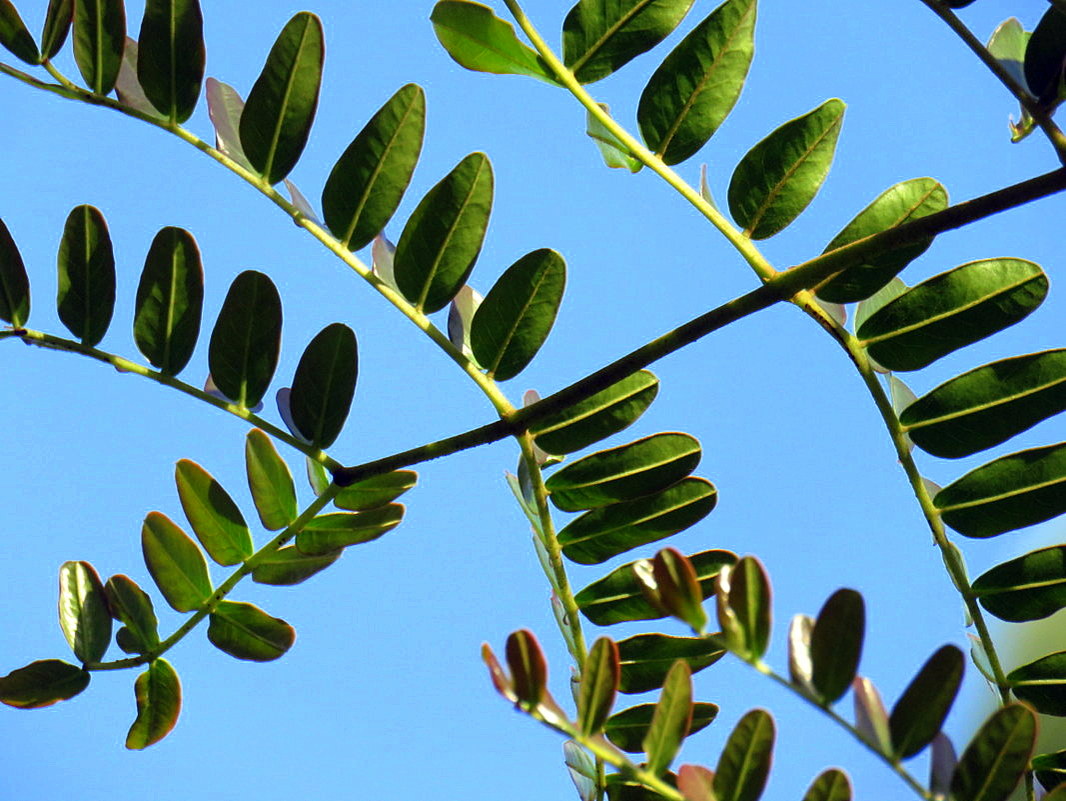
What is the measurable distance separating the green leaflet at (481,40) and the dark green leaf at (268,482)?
0.31m

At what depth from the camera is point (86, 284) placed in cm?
72

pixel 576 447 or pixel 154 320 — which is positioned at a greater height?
pixel 154 320

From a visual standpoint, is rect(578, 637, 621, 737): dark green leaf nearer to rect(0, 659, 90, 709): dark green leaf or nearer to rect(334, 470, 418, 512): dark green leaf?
rect(334, 470, 418, 512): dark green leaf

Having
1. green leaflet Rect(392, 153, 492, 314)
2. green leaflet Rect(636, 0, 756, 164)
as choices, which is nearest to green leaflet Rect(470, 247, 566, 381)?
green leaflet Rect(392, 153, 492, 314)

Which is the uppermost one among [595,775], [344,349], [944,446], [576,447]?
[344,349]

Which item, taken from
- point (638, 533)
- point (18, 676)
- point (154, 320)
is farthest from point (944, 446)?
point (18, 676)

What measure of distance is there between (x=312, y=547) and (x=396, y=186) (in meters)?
0.27

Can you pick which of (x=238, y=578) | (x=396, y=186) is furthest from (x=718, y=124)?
(x=238, y=578)

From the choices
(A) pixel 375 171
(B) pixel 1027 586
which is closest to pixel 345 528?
(A) pixel 375 171

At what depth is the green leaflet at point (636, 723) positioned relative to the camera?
0.76 metres

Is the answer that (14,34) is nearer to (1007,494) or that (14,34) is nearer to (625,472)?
(625,472)

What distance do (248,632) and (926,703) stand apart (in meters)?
0.49

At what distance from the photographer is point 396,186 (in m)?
0.73

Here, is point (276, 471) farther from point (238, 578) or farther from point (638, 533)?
point (638, 533)
